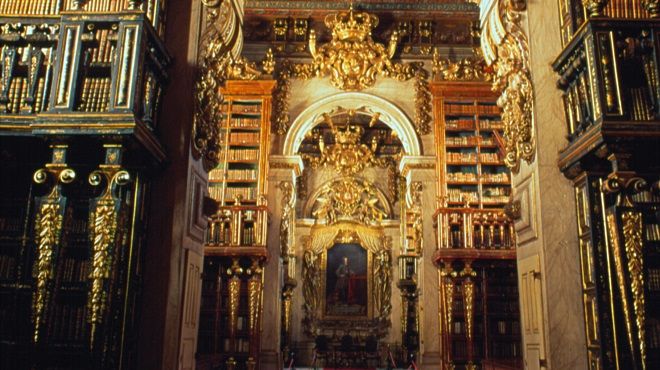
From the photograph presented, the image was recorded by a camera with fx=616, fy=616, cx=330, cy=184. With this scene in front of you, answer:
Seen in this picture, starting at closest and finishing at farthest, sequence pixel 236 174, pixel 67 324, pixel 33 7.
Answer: pixel 67 324 → pixel 33 7 → pixel 236 174

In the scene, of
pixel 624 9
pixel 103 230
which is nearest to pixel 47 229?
pixel 103 230

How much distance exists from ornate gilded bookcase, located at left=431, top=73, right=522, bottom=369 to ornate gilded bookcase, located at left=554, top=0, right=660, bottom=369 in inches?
220

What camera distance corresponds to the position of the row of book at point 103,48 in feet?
15.0

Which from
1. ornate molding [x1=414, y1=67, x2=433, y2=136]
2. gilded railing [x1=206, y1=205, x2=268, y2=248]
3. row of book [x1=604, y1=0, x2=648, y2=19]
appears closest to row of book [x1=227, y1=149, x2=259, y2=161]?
gilded railing [x1=206, y1=205, x2=268, y2=248]

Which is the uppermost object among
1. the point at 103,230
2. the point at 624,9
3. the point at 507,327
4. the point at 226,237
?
the point at 624,9

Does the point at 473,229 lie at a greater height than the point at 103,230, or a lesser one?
greater

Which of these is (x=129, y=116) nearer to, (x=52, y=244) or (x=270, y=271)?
(x=52, y=244)

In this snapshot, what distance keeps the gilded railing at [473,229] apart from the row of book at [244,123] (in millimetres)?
3619

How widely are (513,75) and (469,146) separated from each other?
5.72 meters

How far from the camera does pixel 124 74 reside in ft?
14.6

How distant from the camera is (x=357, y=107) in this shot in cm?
1176

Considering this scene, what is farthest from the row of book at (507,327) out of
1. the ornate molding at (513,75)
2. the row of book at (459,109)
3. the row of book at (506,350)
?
the ornate molding at (513,75)

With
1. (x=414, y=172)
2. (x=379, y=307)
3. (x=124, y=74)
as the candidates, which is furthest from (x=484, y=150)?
(x=124, y=74)

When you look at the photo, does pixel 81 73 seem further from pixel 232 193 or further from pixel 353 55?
pixel 353 55
